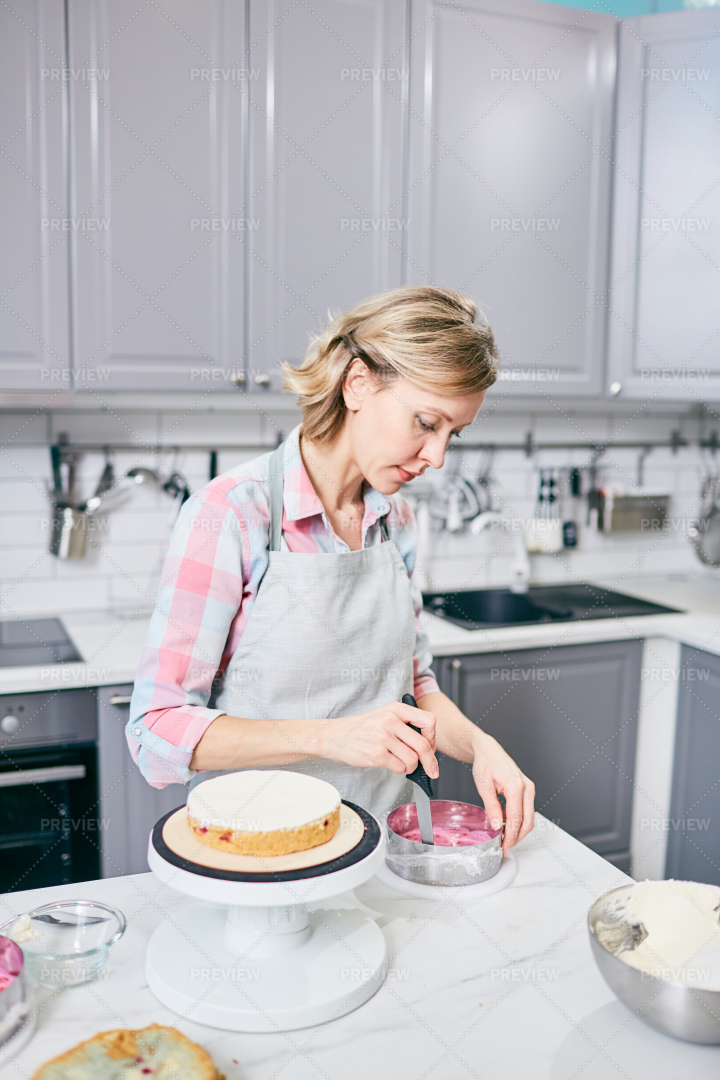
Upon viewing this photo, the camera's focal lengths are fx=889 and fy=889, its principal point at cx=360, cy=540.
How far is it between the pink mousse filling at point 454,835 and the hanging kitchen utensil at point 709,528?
185 cm

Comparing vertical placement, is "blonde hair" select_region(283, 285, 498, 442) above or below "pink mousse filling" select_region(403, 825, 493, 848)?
above

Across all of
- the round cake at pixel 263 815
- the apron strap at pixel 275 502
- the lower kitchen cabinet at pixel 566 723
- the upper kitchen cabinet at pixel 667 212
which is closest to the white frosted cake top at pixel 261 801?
the round cake at pixel 263 815

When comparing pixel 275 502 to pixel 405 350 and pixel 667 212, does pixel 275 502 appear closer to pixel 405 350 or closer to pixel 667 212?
pixel 405 350

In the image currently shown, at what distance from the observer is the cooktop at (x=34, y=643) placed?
6.06ft

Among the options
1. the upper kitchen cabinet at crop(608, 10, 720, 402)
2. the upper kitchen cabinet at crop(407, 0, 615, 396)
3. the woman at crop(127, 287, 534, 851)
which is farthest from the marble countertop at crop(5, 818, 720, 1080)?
the upper kitchen cabinet at crop(608, 10, 720, 402)

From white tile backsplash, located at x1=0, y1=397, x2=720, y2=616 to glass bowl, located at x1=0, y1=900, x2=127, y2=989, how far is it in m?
1.35

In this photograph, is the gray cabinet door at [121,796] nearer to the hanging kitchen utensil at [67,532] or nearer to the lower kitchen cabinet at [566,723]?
the hanging kitchen utensil at [67,532]

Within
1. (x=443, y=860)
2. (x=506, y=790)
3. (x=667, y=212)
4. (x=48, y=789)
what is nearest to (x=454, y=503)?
(x=667, y=212)

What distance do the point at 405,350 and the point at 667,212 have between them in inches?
60.3

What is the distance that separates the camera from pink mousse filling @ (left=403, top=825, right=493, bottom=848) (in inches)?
42.9

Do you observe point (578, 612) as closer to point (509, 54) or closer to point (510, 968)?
point (509, 54)

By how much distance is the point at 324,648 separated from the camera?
4.19ft

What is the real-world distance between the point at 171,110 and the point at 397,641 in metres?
1.26

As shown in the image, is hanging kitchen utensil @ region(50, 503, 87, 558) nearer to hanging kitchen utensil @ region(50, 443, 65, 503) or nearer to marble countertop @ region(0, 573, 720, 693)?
hanging kitchen utensil @ region(50, 443, 65, 503)
